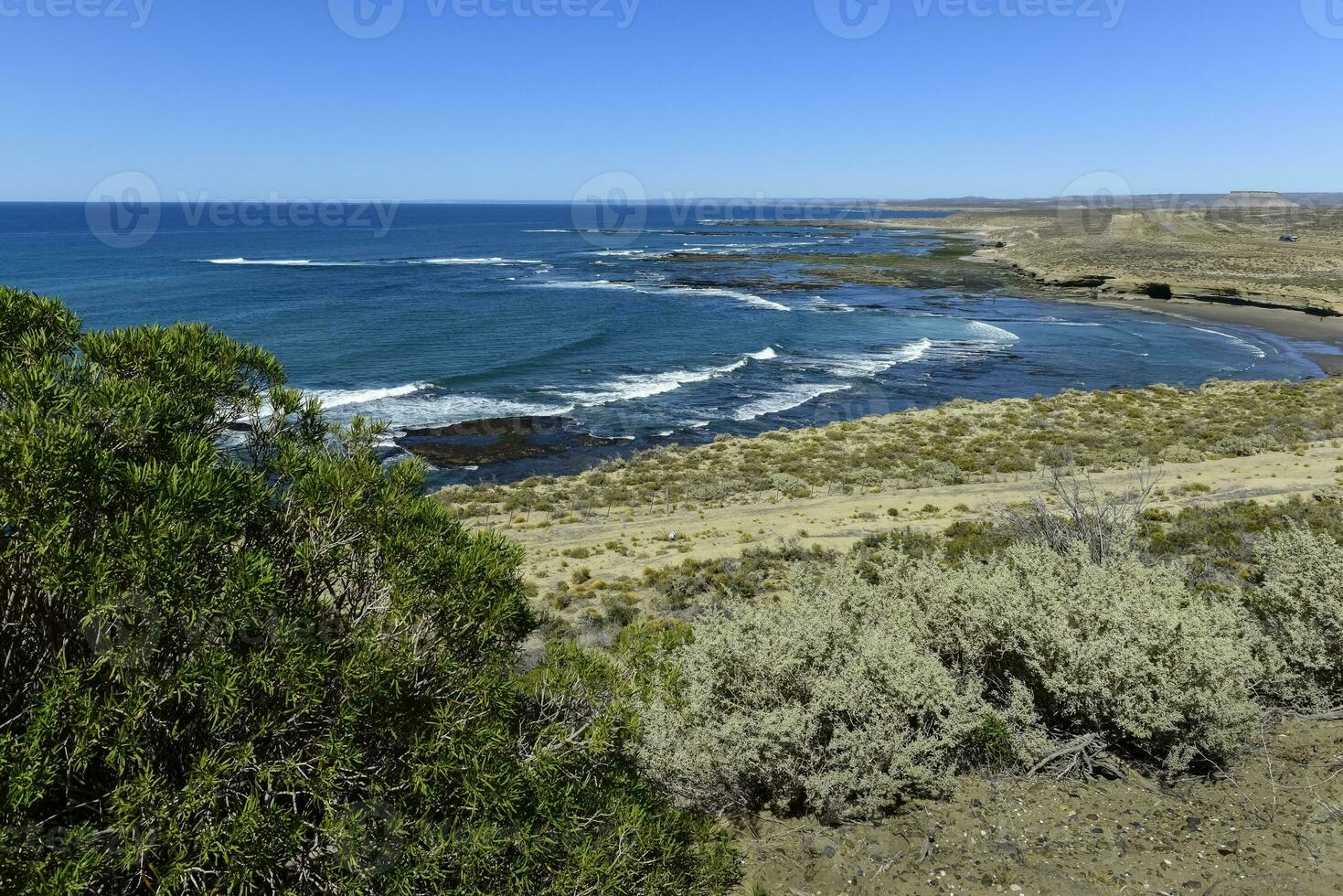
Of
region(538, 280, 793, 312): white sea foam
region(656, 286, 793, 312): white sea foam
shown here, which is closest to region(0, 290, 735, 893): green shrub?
region(656, 286, 793, 312): white sea foam

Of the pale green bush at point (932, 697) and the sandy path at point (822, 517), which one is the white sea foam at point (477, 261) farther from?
the pale green bush at point (932, 697)

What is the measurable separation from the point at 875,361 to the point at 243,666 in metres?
48.1

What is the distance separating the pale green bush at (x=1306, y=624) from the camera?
823cm

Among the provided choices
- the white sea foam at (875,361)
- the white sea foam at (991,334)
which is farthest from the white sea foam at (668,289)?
the white sea foam at (875,361)

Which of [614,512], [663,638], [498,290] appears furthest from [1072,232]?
[663,638]

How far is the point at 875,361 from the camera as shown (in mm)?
49094

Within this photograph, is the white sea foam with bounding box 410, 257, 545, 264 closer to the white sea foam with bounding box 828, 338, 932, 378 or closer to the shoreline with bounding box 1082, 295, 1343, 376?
the white sea foam with bounding box 828, 338, 932, 378

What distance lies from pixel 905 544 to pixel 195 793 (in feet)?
53.8

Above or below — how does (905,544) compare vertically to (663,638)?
below

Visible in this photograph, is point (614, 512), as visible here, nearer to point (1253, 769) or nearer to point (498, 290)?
point (1253, 769)

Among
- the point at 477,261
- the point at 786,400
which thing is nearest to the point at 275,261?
the point at 477,261

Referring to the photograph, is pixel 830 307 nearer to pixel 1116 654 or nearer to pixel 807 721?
pixel 1116 654

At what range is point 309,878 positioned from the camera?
169 inches

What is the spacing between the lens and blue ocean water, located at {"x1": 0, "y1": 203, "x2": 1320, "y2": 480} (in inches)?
1537
